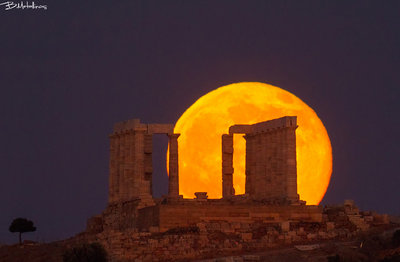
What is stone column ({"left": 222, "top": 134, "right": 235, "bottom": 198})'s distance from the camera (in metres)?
86.1

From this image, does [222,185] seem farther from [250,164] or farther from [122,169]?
[122,169]

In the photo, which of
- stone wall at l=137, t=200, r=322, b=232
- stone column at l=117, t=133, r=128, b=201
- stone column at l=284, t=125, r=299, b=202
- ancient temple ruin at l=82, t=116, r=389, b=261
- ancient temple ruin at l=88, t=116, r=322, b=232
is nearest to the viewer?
ancient temple ruin at l=82, t=116, r=389, b=261

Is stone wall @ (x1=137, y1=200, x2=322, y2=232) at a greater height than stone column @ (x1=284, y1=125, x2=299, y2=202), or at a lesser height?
lesser

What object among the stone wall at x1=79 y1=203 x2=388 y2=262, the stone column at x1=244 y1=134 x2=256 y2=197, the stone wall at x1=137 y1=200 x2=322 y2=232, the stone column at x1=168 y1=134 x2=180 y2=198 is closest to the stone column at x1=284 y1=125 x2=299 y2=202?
the stone wall at x1=137 y1=200 x2=322 y2=232

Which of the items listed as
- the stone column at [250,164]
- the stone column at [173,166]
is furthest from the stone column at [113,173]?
the stone column at [250,164]

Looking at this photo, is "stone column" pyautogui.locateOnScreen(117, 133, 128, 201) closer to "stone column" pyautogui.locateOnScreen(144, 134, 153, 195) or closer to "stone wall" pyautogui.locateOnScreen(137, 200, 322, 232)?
"stone column" pyautogui.locateOnScreen(144, 134, 153, 195)

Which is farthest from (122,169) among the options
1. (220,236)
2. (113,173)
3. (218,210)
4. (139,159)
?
(220,236)

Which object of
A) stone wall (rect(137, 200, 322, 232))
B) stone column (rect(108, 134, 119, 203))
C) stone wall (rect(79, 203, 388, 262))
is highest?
stone column (rect(108, 134, 119, 203))

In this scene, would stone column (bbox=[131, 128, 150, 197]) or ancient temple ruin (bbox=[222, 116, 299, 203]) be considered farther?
stone column (bbox=[131, 128, 150, 197])

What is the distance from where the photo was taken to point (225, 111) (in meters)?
87.8

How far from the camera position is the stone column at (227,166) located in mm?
86125

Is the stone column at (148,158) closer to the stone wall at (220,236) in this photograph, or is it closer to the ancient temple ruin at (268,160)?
the stone wall at (220,236)

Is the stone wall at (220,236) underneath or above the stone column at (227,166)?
underneath

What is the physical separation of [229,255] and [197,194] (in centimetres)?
1104
